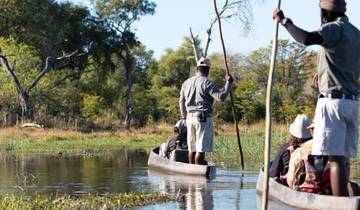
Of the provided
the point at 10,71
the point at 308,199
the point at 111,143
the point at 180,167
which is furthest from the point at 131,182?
the point at 10,71

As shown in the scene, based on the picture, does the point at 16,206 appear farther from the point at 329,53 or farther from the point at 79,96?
the point at 79,96

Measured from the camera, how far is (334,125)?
8523 millimetres

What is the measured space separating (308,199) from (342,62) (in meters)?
1.71

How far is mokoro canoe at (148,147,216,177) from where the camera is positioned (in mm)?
14547

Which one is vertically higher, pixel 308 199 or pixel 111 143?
pixel 111 143

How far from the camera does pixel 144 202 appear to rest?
10.6 metres

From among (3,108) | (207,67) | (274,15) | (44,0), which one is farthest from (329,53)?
(44,0)

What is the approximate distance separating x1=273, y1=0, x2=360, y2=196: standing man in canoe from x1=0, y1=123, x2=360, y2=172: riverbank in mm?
6910

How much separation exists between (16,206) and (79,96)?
47.4 metres

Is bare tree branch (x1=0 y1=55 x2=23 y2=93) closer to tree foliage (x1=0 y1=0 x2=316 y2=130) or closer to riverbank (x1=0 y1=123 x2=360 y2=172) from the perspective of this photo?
tree foliage (x1=0 y1=0 x2=316 y2=130)

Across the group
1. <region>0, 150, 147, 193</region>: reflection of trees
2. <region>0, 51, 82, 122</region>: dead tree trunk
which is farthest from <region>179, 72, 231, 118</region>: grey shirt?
<region>0, 51, 82, 122</region>: dead tree trunk

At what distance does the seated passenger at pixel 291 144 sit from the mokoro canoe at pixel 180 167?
3516mm

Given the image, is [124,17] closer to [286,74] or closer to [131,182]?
[286,74]

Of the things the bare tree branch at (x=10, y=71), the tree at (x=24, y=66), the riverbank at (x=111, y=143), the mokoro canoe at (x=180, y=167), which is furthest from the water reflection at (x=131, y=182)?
the tree at (x=24, y=66)
